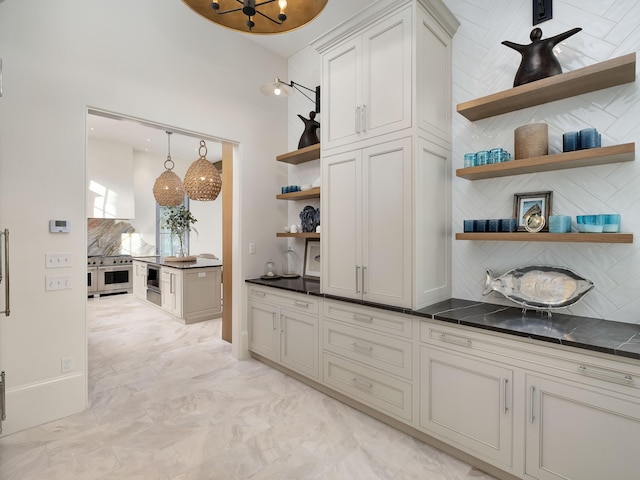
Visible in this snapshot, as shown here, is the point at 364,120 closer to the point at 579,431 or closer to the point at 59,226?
the point at 579,431

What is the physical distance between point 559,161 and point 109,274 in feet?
26.2

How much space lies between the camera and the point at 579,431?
154 cm

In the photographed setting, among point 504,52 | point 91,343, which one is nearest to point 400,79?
point 504,52

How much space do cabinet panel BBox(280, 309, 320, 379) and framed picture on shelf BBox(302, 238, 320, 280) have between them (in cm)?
68

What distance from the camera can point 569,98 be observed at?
6.67 feet

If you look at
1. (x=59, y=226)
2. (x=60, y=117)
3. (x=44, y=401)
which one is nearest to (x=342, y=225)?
(x=59, y=226)

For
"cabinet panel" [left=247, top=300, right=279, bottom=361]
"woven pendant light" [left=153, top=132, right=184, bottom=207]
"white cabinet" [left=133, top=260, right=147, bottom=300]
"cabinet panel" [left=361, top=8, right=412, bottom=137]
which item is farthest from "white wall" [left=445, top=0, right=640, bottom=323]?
"white cabinet" [left=133, top=260, right=147, bottom=300]

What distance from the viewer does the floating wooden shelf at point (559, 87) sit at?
1.71 m

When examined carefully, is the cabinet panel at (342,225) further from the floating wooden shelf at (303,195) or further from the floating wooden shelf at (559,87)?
the floating wooden shelf at (559,87)

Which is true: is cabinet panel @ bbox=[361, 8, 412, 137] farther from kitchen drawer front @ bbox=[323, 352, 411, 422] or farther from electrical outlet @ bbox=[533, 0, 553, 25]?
kitchen drawer front @ bbox=[323, 352, 411, 422]

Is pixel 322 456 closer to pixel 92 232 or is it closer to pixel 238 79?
pixel 238 79

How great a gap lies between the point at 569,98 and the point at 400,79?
1.05 m

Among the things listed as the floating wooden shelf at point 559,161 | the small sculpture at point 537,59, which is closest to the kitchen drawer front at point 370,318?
the floating wooden shelf at point 559,161

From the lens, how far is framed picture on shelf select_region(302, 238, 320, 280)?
3668mm
